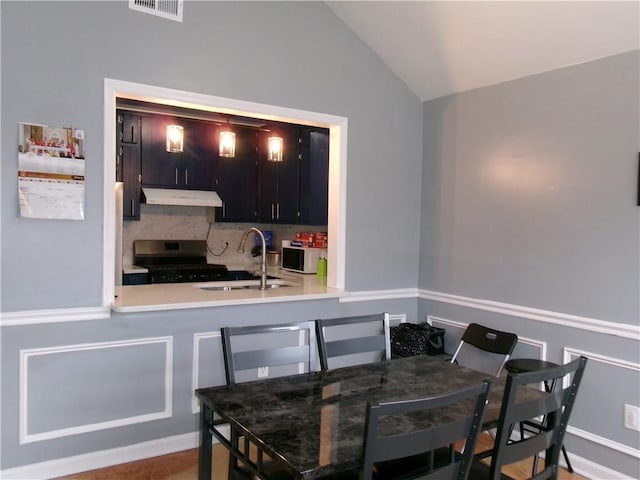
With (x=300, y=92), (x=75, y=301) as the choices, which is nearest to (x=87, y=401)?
(x=75, y=301)

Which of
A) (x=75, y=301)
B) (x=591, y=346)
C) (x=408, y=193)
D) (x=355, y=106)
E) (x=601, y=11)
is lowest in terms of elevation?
(x=591, y=346)

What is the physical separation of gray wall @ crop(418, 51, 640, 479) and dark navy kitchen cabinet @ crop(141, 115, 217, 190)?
2484 millimetres

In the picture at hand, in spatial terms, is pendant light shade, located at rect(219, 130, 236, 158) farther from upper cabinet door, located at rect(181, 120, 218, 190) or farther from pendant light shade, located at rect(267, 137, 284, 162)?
upper cabinet door, located at rect(181, 120, 218, 190)

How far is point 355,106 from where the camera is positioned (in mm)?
3582

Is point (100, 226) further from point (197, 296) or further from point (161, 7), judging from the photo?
point (161, 7)

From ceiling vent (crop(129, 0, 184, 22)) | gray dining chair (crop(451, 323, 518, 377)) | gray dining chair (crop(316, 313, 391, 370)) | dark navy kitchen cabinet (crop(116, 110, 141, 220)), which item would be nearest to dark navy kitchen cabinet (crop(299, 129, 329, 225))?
dark navy kitchen cabinet (crop(116, 110, 141, 220))

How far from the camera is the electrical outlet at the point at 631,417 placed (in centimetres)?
256

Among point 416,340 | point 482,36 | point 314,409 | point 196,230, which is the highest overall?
point 482,36

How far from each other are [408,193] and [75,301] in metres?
2.44

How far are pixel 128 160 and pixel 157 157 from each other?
0.27m

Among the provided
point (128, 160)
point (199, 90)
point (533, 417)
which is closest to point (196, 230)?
point (128, 160)

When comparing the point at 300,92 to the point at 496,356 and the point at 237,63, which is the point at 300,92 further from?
the point at 496,356

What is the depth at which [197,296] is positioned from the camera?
3.11m

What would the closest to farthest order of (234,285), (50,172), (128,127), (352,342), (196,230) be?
(352,342)
(50,172)
(234,285)
(128,127)
(196,230)
